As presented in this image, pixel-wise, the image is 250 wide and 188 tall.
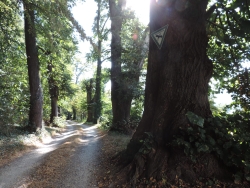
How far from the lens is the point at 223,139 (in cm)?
390

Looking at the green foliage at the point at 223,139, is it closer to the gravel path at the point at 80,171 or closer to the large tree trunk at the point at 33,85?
the gravel path at the point at 80,171

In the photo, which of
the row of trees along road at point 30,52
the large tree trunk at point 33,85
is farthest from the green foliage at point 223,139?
the large tree trunk at point 33,85

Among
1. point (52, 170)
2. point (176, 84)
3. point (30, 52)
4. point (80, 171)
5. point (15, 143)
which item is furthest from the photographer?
point (30, 52)

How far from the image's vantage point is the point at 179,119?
4270 millimetres

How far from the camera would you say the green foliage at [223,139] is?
144 inches

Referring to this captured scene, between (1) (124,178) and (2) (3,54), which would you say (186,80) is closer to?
(1) (124,178)

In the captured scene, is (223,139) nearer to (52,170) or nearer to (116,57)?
(52,170)

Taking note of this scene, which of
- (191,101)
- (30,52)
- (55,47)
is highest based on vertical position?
(55,47)

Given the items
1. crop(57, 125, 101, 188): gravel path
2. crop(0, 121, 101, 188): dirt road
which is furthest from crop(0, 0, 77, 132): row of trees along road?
crop(57, 125, 101, 188): gravel path

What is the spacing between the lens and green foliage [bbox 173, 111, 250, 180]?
3.66 metres

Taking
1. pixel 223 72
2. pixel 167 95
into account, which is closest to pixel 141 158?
pixel 167 95

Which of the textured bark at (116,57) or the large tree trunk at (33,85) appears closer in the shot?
the large tree trunk at (33,85)

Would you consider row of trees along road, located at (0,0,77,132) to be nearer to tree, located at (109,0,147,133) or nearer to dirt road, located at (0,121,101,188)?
dirt road, located at (0,121,101,188)

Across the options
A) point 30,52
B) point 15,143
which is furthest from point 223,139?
point 30,52
